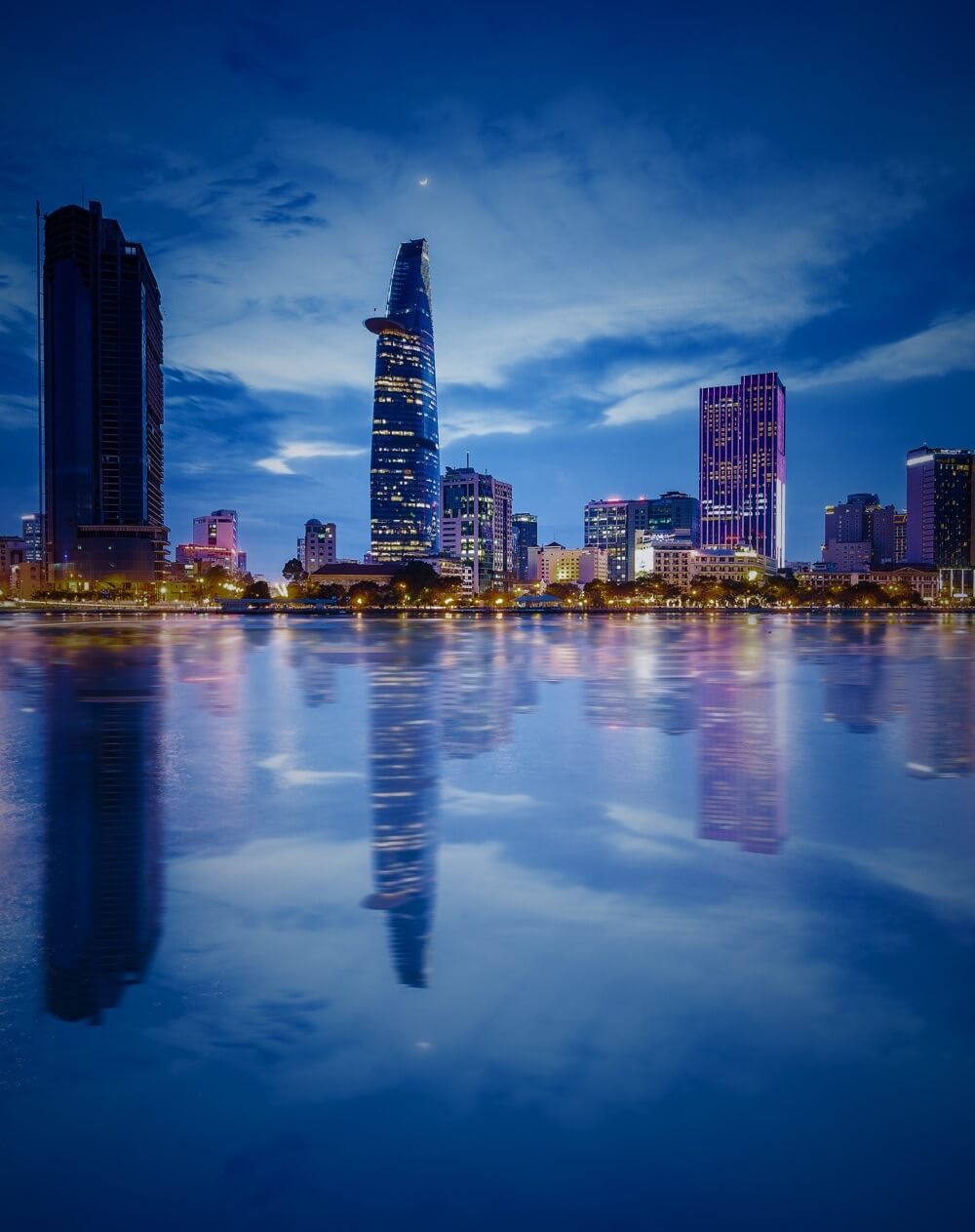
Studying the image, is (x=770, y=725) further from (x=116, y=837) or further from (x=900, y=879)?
(x=116, y=837)

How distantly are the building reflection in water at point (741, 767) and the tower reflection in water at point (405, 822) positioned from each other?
321 cm

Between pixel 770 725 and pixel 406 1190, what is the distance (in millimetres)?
14798

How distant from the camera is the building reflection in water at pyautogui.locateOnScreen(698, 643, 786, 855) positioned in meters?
9.34

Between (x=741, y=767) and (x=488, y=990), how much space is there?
845cm

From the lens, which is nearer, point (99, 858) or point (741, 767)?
point (99, 858)

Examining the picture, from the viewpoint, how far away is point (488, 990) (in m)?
5.41

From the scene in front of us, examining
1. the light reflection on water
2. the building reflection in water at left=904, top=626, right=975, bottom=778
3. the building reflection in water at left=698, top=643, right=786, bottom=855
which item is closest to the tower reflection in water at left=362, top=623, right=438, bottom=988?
the light reflection on water

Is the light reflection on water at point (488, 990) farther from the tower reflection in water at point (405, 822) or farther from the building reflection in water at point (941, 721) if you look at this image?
the building reflection in water at point (941, 721)

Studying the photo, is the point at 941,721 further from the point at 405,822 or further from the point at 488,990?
the point at 488,990

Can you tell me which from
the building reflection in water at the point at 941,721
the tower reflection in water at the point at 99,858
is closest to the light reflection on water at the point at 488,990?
the tower reflection in water at the point at 99,858

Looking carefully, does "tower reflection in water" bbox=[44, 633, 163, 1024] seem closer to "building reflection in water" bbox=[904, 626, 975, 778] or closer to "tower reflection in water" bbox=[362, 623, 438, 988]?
"tower reflection in water" bbox=[362, 623, 438, 988]

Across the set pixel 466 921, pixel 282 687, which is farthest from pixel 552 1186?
pixel 282 687

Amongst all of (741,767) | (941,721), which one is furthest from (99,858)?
(941,721)

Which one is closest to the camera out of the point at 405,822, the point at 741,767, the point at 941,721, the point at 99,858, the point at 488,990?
the point at 488,990
